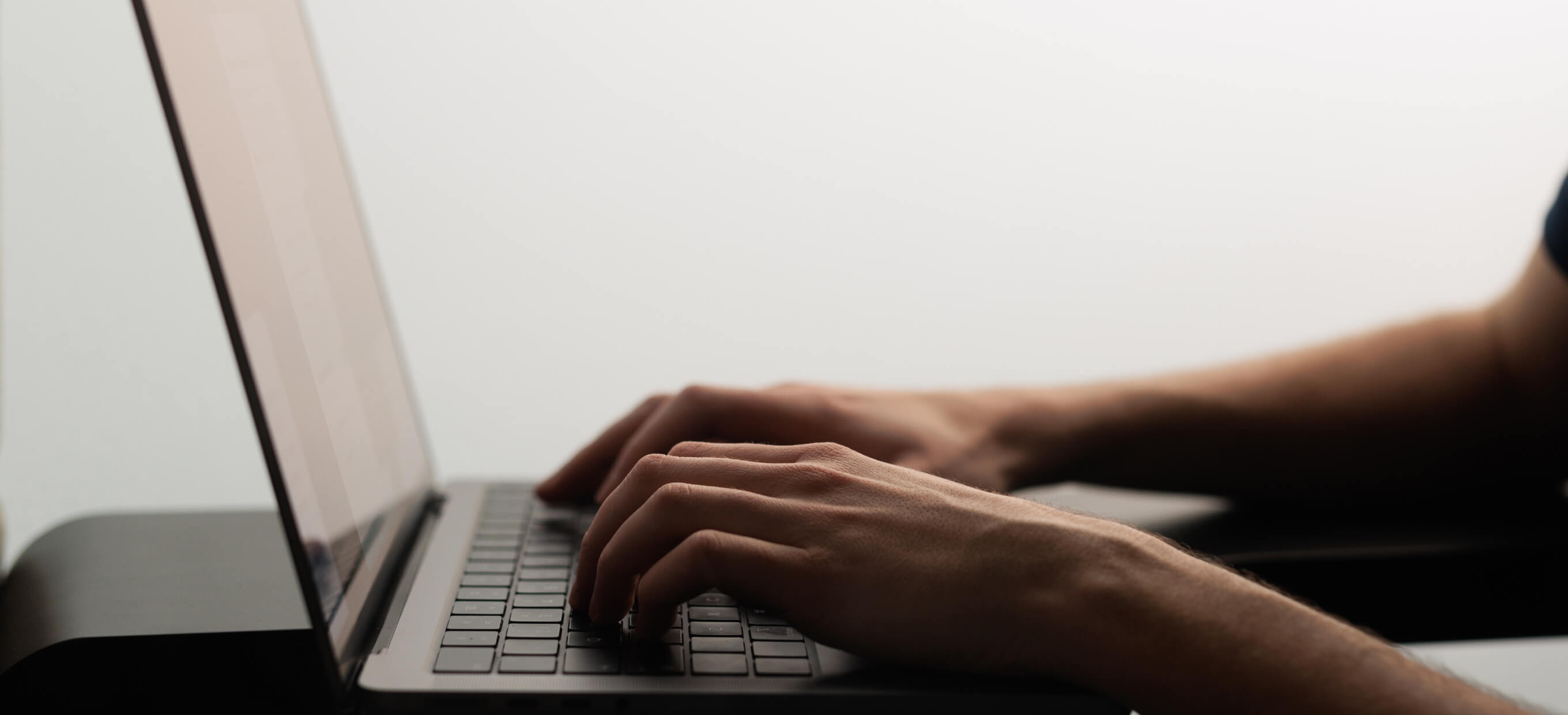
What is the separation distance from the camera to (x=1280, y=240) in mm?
1409

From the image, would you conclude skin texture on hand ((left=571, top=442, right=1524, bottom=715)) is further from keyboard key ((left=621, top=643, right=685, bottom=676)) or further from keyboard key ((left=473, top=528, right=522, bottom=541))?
keyboard key ((left=473, top=528, right=522, bottom=541))

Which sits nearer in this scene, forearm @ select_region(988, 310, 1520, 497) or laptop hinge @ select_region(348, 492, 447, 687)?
laptop hinge @ select_region(348, 492, 447, 687)

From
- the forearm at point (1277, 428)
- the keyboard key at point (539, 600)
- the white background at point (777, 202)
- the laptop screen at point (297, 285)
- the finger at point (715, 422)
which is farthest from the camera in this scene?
the white background at point (777, 202)

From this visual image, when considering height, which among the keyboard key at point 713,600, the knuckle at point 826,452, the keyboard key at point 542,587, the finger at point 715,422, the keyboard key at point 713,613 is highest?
the finger at point 715,422

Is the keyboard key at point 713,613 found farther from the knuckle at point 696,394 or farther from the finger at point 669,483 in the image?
the knuckle at point 696,394

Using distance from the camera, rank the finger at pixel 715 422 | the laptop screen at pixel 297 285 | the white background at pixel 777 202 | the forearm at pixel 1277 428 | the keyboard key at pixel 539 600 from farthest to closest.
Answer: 1. the white background at pixel 777 202
2. the forearm at pixel 1277 428
3. the finger at pixel 715 422
4. the keyboard key at pixel 539 600
5. the laptop screen at pixel 297 285

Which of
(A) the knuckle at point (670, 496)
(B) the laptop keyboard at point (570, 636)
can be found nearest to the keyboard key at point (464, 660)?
(B) the laptop keyboard at point (570, 636)

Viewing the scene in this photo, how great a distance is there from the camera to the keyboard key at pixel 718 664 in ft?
1.50

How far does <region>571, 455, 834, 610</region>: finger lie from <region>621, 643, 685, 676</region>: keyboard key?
0.05m

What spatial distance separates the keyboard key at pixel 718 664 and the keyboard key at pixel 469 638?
0.10 meters

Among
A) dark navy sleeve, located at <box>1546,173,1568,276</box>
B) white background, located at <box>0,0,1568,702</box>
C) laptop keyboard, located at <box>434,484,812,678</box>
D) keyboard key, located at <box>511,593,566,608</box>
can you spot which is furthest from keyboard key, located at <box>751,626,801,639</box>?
white background, located at <box>0,0,1568,702</box>

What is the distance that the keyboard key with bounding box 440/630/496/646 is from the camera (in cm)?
48

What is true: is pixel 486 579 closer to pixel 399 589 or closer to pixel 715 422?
pixel 399 589

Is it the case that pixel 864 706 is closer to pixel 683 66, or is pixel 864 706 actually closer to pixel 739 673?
pixel 739 673
